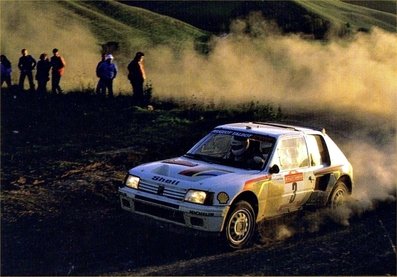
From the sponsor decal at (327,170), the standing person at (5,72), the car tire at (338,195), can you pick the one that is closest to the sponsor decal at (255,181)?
the sponsor decal at (327,170)

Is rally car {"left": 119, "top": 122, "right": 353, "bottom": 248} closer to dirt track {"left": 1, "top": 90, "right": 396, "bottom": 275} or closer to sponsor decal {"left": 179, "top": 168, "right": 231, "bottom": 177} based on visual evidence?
sponsor decal {"left": 179, "top": 168, "right": 231, "bottom": 177}

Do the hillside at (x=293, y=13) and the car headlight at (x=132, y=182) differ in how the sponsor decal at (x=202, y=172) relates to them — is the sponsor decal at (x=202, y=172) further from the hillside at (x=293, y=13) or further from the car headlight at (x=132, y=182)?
the hillside at (x=293, y=13)

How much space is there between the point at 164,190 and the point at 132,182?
2.19ft

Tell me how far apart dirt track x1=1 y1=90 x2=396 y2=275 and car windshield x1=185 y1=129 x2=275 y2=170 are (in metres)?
1.10

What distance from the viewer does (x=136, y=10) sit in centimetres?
4281

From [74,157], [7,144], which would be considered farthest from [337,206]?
[7,144]

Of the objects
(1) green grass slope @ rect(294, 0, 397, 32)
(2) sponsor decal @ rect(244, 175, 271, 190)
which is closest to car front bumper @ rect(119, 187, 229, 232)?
(2) sponsor decal @ rect(244, 175, 271, 190)

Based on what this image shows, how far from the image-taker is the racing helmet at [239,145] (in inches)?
387

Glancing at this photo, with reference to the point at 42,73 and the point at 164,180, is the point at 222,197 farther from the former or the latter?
the point at 42,73

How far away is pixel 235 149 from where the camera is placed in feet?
32.7

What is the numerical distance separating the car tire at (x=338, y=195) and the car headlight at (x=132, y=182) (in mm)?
3318

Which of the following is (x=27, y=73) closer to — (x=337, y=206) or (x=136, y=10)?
(x=337, y=206)

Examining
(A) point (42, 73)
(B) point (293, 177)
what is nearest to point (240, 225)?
(B) point (293, 177)

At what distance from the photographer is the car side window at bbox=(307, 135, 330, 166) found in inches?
403
